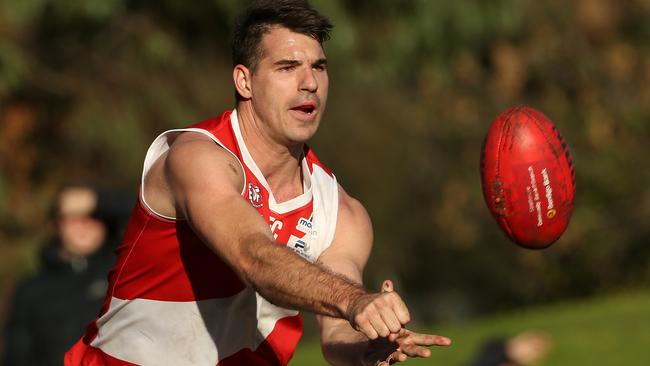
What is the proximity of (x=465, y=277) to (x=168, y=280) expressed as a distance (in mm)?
18681

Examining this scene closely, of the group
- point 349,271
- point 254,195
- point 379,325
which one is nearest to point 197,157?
point 254,195

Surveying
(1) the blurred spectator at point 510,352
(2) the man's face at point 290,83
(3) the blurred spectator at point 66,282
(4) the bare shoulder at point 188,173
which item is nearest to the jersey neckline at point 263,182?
(2) the man's face at point 290,83

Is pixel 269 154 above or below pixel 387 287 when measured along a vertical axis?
above

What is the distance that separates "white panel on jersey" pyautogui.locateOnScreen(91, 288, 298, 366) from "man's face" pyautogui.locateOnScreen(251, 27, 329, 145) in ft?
2.34

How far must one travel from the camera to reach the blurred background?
1589 cm

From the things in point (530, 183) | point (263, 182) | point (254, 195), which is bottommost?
point (254, 195)

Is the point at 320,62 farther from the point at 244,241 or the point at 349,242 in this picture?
the point at 244,241

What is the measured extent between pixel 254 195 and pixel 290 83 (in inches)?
18.0

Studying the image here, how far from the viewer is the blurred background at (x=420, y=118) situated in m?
15.9

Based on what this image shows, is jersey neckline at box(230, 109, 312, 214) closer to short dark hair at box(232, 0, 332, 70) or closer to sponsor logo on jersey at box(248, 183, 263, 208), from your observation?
sponsor logo on jersey at box(248, 183, 263, 208)

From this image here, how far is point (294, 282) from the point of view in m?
4.17

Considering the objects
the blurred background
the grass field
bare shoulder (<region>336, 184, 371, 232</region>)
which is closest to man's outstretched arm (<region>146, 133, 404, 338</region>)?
bare shoulder (<region>336, 184, 371, 232</region>)

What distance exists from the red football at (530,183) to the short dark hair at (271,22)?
1.03 m

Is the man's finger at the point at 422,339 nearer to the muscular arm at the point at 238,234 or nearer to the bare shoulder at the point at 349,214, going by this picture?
the muscular arm at the point at 238,234
